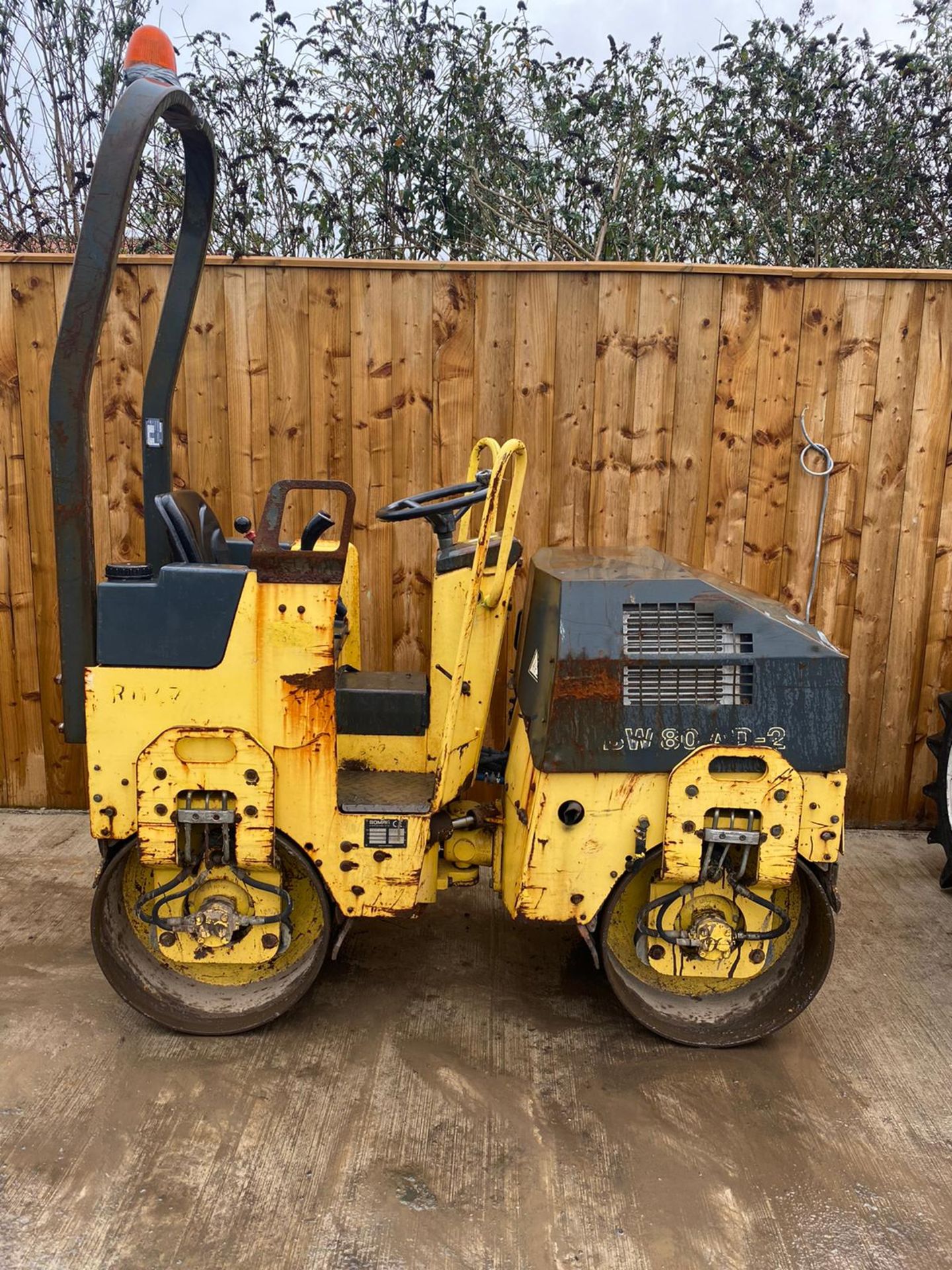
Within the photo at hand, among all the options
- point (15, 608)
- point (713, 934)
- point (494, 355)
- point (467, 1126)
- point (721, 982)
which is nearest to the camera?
point (467, 1126)

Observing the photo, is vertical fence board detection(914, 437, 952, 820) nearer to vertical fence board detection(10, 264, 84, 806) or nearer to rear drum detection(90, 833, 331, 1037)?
rear drum detection(90, 833, 331, 1037)

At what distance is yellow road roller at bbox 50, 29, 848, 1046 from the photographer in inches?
96.8

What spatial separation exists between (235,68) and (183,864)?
4.30 m

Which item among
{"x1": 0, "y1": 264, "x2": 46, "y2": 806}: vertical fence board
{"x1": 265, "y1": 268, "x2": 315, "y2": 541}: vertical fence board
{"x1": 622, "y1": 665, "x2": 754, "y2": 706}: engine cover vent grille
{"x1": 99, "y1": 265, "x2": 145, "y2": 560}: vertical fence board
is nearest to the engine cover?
{"x1": 622, "y1": 665, "x2": 754, "y2": 706}: engine cover vent grille

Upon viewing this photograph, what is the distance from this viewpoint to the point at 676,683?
2490mm

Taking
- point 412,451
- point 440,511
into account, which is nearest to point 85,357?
point 440,511

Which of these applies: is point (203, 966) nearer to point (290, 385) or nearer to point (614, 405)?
point (290, 385)

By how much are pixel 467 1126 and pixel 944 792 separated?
99.9 inches

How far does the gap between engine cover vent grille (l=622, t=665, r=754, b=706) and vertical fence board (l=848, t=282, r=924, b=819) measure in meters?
1.72

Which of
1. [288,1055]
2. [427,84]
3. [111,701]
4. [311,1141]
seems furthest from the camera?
[427,84]

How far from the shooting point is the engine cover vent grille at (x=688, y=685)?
2486 mm

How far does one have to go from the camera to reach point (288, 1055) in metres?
2.66

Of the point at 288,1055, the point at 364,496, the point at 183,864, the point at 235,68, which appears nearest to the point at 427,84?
the point at 235,68

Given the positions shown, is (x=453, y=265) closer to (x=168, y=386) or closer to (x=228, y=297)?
(x=228, y=297)
